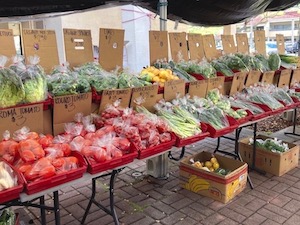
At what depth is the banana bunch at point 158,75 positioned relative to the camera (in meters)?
2.70

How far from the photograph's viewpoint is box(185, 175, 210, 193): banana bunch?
2.99m

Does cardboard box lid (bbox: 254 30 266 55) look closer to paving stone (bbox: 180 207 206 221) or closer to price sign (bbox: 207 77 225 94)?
price sign (bbox: 207 77 225 94)

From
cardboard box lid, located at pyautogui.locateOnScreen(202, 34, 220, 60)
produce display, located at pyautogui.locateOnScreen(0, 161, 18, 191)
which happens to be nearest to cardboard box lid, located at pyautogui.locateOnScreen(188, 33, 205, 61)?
cardboard box lid, located at pyautogui.locateOnScreen(202, 34, 220, 60)

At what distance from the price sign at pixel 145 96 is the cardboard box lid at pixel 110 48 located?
1.59ft

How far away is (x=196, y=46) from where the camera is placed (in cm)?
359

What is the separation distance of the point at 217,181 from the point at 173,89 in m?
0.97

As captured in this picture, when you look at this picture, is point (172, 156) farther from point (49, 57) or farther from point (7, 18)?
point (7, 18)

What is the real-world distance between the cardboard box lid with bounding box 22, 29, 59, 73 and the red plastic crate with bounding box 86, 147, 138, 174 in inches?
40.0

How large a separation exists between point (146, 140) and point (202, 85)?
3.91 ft

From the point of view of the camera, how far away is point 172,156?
4059mm

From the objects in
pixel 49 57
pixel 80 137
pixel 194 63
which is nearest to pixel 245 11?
pixel 194 63

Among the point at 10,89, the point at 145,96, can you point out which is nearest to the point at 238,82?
the point at 145,96

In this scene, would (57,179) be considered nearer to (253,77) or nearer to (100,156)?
(100,156)

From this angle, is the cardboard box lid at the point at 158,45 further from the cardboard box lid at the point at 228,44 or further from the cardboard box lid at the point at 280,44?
the cardboard box lid at the point at 280,44
